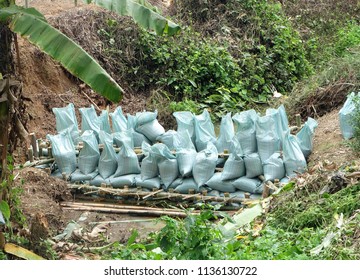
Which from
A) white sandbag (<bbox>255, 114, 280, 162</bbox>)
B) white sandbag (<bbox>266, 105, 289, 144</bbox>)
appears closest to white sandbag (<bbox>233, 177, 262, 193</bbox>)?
white sandbag (<bbox>255, 114, 280, 162</bbox>)

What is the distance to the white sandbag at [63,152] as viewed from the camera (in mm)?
9609

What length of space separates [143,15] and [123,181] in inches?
92.4

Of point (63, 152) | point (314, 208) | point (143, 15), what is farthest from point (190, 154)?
point (314, 208)

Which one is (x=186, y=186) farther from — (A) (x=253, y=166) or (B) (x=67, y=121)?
(B) (x=67, y=121)

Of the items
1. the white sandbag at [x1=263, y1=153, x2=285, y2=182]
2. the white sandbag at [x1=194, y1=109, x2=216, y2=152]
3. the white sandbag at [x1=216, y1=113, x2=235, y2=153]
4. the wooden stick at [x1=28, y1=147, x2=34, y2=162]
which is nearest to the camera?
the white sandbag at [x1=263, y1=153, x2=285, y2=182]

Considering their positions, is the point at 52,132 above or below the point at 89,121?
below

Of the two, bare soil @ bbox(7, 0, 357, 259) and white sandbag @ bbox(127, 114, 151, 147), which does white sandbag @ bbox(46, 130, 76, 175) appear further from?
white sandbag @ bbox(127, 114, 151, 147)

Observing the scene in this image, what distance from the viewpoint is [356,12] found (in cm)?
1781

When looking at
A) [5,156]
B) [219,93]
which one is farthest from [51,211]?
[219,93]

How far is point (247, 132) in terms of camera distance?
9156 millimetres

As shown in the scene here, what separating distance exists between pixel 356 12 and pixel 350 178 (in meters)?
11.3

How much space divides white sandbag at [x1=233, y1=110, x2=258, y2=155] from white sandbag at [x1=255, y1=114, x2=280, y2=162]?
0.25ft

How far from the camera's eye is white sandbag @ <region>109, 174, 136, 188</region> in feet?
30.4
